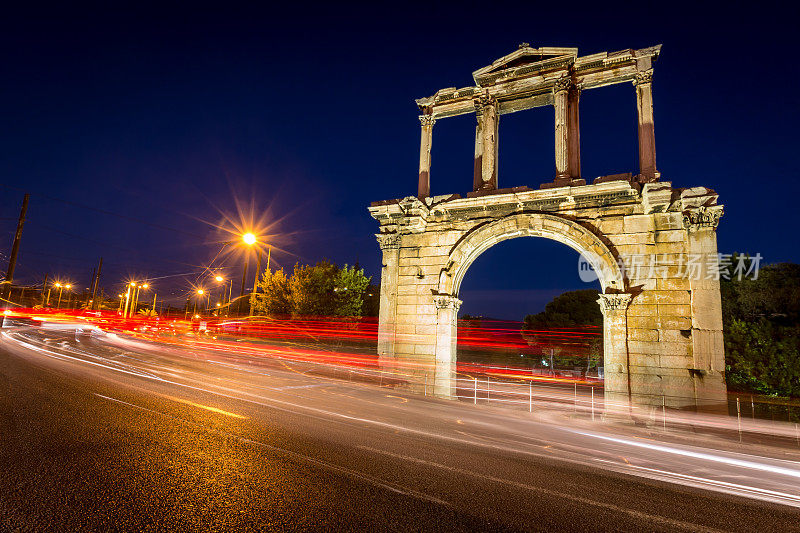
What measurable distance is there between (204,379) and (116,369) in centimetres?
359

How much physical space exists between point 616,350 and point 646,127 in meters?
7.23

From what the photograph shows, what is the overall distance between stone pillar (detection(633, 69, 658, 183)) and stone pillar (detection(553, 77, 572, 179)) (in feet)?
7.08

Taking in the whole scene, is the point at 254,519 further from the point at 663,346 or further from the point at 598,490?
the point at 663,346

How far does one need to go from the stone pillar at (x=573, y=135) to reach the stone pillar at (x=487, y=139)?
2.53 meters

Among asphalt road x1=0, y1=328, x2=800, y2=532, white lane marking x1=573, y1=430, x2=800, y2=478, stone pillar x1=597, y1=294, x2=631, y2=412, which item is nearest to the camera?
asphalt road x1=0, y1=328, x2=800, y2=532

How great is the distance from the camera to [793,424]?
9.34 metres

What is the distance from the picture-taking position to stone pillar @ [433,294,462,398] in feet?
42.2

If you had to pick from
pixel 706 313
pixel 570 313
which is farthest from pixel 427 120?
pixel 570 313

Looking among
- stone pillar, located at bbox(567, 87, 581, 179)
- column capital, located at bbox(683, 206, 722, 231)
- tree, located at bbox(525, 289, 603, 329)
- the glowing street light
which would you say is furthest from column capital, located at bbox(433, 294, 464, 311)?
tree, located at bbox(525, 289, 603, 329)

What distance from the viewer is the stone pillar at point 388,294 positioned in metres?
13.9

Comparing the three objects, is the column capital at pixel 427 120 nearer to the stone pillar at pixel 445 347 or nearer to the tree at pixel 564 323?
the stone pillar at pixel 445 347

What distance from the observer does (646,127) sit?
12.1 meters

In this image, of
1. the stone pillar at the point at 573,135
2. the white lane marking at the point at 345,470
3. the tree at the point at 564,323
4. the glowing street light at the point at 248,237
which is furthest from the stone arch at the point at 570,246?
the tree at the point at 564,323

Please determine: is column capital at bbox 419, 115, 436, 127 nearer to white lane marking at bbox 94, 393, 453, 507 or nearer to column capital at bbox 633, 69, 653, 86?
column capital at bbox 633, 69, 653, 86
